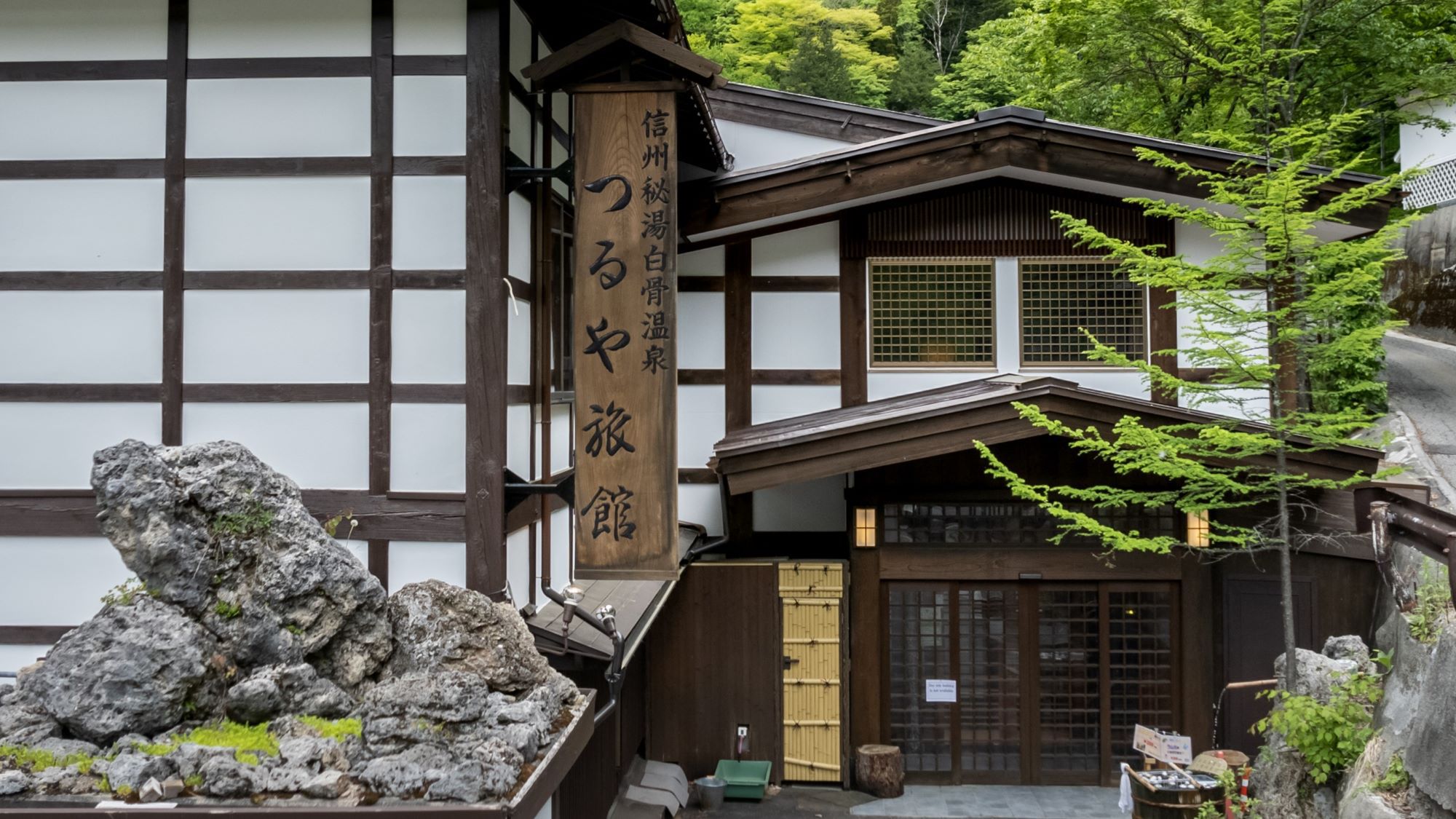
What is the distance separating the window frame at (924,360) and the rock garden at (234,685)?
779 cm

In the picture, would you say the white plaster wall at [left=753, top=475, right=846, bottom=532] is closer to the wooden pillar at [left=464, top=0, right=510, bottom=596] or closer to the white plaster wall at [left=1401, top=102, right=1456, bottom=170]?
the wooden pillar at [left=464, top=0, right=510, bottom=596]

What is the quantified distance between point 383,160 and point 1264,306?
1000cm

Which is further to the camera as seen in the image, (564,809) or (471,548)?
(564,809)

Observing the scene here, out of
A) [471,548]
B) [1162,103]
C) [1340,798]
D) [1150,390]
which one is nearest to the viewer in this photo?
[471,548]

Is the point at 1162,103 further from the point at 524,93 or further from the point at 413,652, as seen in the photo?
the point at 413,652

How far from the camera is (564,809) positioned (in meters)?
7.18

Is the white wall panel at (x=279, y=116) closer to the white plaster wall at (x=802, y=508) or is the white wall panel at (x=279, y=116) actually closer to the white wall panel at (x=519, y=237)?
the white wall panel at (x=519, y=237)

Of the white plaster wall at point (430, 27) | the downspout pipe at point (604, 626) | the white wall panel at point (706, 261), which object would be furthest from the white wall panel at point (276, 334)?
the white wall panel at point (706, 261)

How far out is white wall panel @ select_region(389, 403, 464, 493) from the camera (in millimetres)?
6258

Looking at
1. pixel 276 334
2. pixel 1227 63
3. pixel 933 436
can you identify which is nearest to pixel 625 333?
pixel 276 334

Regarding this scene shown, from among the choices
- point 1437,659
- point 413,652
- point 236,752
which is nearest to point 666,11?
point 413,652

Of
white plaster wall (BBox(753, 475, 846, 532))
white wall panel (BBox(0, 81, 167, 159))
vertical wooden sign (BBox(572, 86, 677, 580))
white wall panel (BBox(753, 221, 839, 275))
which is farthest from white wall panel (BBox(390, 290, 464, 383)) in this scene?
white plaster wall (BBox(753, 475, 846, 532))

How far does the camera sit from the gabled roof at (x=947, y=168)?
35.6ft

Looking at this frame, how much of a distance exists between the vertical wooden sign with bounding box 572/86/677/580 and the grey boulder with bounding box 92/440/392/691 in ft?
5.71
